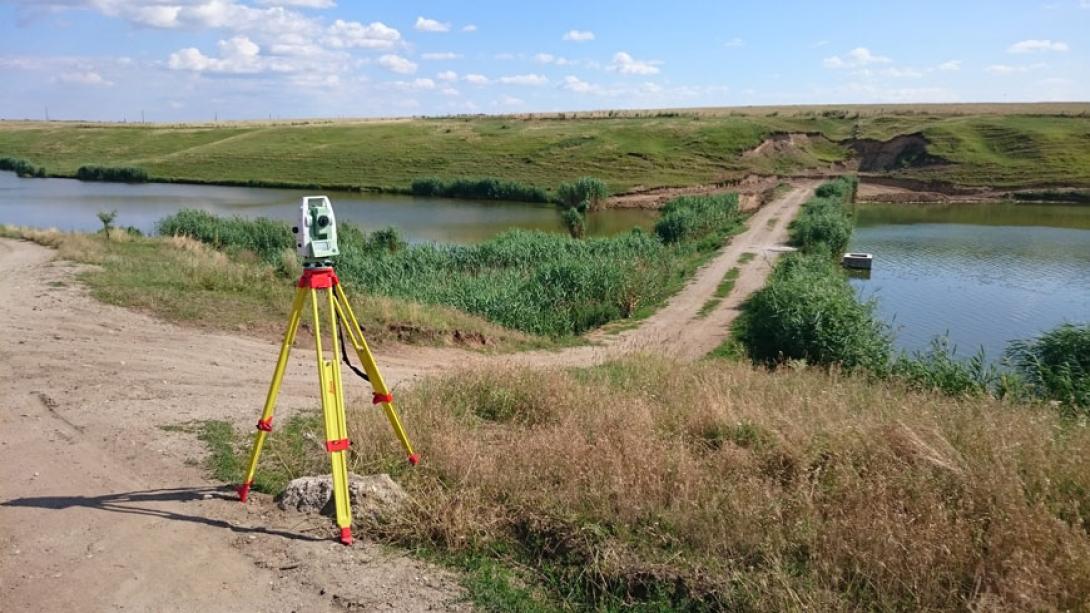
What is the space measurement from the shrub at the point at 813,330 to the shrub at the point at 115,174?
73441mm

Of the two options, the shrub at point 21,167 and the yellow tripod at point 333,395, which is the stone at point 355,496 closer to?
the yellow tripod at point 333,395

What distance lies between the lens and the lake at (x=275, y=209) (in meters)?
43.1

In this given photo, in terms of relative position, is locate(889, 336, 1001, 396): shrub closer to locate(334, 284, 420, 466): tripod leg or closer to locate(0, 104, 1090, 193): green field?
locate(334, 284, 420, 466): tripod leg

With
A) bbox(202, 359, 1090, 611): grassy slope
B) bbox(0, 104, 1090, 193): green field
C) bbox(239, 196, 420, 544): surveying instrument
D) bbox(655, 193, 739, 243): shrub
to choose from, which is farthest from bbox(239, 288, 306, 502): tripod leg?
bbox(0, 104, 1090, 193): green field

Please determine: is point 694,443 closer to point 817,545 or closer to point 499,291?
point 817,545

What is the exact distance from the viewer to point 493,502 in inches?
209

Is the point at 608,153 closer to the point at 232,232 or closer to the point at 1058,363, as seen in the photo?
the point at 232,232

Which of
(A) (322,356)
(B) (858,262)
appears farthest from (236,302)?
(B) (858,262)

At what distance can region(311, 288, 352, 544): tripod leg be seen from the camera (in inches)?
199

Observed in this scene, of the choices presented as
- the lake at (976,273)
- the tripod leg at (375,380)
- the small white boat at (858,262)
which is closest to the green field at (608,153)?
the lake at (976,273)

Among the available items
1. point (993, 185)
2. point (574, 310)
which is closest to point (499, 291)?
point (574, 310)

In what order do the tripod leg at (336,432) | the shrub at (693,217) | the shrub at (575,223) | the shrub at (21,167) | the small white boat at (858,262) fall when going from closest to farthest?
the tripod leg at (336,432) → the small white boat at (858,262) → the shrub at (693,217) → the shrub at (575,223) → the shrub at (21,167)

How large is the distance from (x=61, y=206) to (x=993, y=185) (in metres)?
69.6

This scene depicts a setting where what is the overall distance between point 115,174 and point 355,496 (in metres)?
82.5
